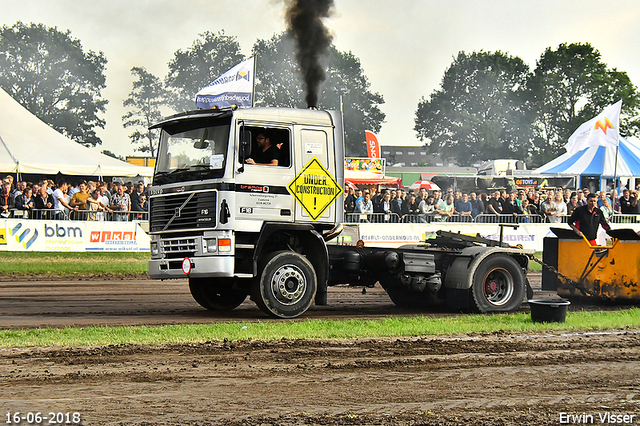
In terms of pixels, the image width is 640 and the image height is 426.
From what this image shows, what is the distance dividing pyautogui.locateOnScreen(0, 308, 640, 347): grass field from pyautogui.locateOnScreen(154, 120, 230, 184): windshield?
2179mm

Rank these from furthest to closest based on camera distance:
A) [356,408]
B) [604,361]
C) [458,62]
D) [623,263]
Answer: [458,62] → [623,263] → [604,361] → [356,408]

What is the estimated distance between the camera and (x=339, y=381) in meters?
7.07

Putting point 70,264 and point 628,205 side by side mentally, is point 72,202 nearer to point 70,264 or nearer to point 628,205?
point 70,264

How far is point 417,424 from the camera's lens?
5.65 metres

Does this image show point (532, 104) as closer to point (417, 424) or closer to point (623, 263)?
point (623, 263)

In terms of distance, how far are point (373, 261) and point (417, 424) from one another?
6714mm

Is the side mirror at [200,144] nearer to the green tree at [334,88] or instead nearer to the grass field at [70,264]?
the grass field at [70,264]

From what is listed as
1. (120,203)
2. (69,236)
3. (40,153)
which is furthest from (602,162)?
(69,236)

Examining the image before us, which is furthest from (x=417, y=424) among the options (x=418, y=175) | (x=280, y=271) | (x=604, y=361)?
(x=418, y=175)

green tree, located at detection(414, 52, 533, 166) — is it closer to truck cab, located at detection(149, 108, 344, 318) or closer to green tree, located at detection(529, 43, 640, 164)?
green tree, located at detection(529, 43, 640, 164)

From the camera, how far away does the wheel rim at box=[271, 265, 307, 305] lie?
11.1 metres

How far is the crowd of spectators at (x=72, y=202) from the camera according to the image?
2183cm

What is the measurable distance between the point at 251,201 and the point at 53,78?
8644 cm

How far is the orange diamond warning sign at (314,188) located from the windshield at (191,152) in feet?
3.77
